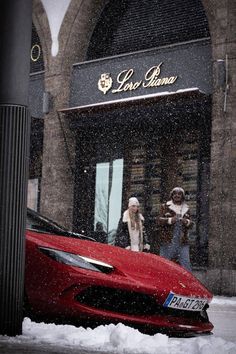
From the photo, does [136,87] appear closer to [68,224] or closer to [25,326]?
[68,224]

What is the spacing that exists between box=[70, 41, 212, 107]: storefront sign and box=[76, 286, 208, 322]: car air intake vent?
11.4 m

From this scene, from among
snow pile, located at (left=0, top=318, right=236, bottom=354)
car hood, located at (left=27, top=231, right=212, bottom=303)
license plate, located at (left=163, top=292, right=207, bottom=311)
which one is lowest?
snow pile, located at (left=0, top=318, right=236, bottom=354)

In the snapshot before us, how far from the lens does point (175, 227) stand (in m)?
13.6

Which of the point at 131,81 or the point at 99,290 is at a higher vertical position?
the point at 131,81

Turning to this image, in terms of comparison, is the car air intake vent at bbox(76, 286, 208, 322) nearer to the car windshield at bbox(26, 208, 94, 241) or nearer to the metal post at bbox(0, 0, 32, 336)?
the metal post at bbox(0, 0, 32, 336)

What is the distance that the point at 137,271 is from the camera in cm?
650

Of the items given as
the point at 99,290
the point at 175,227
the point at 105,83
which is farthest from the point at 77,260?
the point at 105,83

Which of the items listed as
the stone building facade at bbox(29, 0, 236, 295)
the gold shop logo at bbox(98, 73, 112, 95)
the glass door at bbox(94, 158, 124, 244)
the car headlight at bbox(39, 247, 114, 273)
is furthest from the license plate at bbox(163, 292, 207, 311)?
the gold shop logo at bbox(98, 73, 112, 95)

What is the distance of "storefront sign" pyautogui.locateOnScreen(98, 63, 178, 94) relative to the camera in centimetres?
1841

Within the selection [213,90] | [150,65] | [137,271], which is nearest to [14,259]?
[137,271]

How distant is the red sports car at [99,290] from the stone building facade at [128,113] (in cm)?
951

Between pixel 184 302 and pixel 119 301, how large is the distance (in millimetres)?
537

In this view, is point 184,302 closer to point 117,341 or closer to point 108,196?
point 117,341

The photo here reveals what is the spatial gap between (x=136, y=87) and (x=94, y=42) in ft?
8.67
